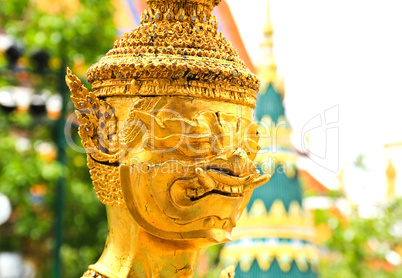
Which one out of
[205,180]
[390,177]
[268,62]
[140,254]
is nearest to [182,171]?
[205,180]

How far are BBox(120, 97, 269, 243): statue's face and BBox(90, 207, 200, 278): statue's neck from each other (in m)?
0.06

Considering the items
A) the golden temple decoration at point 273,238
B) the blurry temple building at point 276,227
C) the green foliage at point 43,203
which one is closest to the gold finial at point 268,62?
the blurry temple building at point 276,227

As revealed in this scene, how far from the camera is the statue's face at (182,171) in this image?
2.06m

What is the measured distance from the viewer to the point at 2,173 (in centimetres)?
830

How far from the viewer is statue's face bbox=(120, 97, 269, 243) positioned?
206 centimetres

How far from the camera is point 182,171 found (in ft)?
6.77

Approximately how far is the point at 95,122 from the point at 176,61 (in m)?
0.34

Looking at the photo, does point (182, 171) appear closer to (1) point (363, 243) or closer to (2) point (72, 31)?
(2) point (72, 31)

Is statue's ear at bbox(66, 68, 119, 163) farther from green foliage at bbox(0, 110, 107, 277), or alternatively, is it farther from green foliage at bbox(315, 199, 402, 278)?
green foliage at bbox(315, 199, 402, 278)

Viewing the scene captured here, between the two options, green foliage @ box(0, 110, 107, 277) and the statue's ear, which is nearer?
the statue's ear

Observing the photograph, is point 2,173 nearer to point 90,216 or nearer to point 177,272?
point 90,216

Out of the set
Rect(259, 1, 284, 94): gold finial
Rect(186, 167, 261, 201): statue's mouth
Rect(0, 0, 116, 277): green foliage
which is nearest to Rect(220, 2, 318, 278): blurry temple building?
Rect(259, 1, 284, 94): gold finial

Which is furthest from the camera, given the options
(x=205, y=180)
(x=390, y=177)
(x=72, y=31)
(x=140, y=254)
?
(x=390, y=177)

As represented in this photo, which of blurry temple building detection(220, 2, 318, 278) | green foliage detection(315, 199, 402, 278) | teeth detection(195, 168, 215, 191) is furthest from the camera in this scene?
green foliage detection(315, 199, 402, 278)
